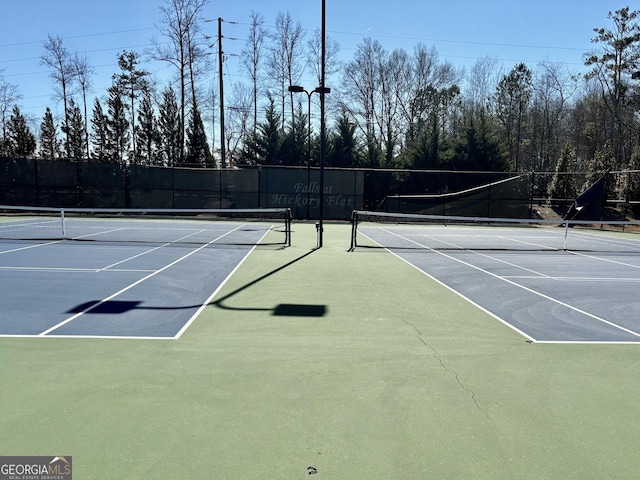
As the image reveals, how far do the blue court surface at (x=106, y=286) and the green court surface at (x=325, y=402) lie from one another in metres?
0.57

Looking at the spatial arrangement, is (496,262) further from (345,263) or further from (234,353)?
(234,353)

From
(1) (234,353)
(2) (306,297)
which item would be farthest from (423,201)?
(1) (234,353)

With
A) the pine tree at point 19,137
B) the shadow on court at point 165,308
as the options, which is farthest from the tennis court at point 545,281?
the pine tree at point 19,137

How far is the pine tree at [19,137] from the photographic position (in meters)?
42.3

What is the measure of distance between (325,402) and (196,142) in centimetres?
3594

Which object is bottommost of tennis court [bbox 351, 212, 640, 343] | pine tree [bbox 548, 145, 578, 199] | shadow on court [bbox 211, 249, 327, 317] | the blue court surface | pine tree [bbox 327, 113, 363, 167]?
tennis court [bbox 351, 212, 640, 343]

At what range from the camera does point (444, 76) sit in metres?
47.0

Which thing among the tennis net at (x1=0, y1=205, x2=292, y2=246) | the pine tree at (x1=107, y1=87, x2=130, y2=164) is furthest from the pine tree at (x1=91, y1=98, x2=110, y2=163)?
the tennis net at (x1=0, y1=205, x2=292, y2=246)

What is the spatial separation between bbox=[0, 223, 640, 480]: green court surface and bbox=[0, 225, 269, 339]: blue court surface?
0.57 m

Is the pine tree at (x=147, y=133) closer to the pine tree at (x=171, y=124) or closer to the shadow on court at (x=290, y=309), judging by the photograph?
the pine tree at (x=171, y=124)

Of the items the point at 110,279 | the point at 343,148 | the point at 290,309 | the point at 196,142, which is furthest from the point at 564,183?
the point at 110,279

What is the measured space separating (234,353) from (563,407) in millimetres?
3432

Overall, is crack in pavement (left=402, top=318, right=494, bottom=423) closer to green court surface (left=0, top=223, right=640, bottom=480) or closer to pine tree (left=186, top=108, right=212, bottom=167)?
green court surface (left=0, top=223, right=640, bottom=480)

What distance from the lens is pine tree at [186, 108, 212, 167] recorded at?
36500mm
